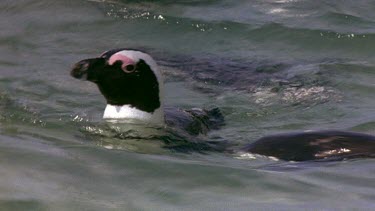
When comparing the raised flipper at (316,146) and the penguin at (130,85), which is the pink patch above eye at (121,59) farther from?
the raised flipper at (316,146)

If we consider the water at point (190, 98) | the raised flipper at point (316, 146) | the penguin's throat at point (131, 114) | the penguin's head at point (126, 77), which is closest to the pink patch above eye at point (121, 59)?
the penguin's head at point (126, 77)

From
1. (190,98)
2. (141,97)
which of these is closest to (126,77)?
(141,97)

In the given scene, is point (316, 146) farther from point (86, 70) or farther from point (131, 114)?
point (86, 70)

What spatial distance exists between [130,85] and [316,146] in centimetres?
157

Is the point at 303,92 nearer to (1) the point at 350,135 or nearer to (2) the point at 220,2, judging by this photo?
(1) the point at 350,135

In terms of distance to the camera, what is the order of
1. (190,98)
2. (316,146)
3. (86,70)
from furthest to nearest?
1. (190,98)
2. (86,70)
3. (316,146)

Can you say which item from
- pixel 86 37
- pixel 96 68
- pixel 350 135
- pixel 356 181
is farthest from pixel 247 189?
pixel 86 37

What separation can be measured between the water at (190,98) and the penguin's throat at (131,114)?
19 cm

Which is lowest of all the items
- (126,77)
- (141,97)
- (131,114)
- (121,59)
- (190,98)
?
(190,98)

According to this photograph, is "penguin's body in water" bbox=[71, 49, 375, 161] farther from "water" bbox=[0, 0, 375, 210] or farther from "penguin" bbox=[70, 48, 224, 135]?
"water" bbox=[0, 0, 375, 210]

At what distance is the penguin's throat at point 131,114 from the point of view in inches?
299

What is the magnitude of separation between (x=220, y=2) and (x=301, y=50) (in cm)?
214

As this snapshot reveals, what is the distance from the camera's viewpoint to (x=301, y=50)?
11.2 meters

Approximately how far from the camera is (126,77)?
7.43m
